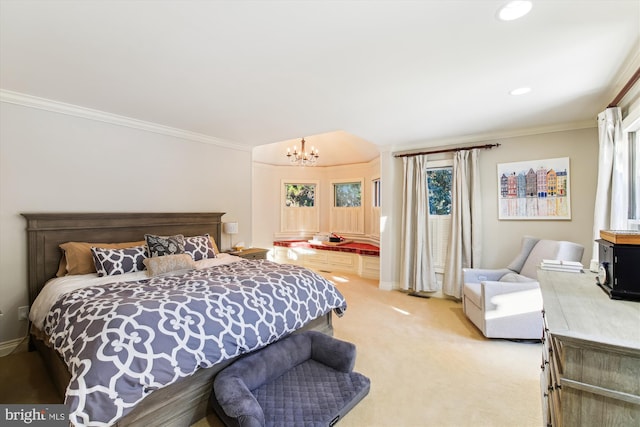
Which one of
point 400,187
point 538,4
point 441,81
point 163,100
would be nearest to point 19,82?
point 163,100

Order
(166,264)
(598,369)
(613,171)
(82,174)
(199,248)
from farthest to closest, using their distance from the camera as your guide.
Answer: (199,248), (82,174), (166,264), (613,171), (598,369)

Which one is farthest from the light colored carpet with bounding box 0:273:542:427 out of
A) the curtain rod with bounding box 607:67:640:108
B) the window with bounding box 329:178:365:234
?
the window with bounding box 329:178:365:234

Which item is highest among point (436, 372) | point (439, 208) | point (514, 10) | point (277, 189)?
point (514, 10)

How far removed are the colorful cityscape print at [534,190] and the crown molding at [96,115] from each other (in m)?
4.26

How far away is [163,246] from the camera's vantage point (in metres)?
3.21

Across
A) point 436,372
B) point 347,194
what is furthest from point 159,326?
point 347,194

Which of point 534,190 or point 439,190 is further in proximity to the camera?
point 439,190

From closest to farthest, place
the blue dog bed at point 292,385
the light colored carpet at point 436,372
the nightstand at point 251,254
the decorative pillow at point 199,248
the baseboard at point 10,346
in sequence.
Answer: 1. the blue dog bed at point 292,385
2. the light colored carpet at point 436,372
3. the baseboard at point 10,346
4. the decorative pillow at point 199,248
5. the nightstand at point 251,254

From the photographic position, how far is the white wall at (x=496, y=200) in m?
3.53

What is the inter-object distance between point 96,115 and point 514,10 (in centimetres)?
402

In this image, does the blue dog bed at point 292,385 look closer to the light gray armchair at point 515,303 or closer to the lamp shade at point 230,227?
the light gray armchair at point 515,303

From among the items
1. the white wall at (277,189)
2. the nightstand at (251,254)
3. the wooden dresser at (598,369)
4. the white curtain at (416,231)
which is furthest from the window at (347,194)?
the wooden dresser at (598,369)

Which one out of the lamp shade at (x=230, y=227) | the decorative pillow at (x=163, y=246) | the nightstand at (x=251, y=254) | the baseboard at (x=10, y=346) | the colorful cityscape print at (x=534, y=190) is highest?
the colorful cityscape print at (x=534, y=190)

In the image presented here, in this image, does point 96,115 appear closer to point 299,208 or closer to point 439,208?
point 299,208
